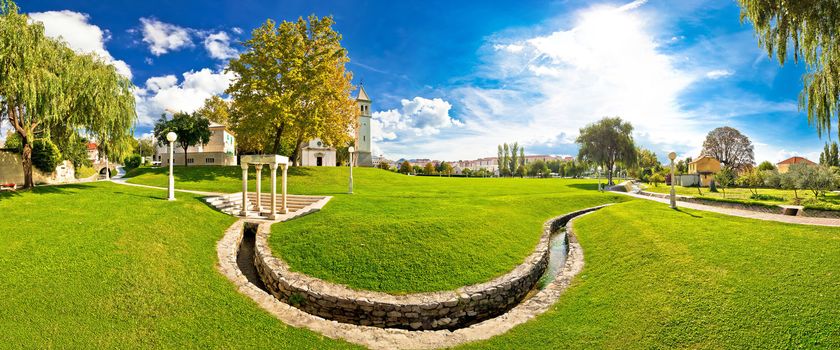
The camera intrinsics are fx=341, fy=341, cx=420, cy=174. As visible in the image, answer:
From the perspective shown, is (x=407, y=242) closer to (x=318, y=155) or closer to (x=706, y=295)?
A: (x=706, y=295)

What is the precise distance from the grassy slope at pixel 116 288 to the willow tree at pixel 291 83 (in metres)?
18.5

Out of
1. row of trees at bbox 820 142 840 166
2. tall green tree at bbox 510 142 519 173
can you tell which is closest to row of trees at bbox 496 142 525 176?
tall green tree at bbox 510 142 519 173

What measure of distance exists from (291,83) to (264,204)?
1489 centimetres

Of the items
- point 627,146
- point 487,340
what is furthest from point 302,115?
point 627,146

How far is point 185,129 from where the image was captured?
35.8 m

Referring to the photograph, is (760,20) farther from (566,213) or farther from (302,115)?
(302,115)

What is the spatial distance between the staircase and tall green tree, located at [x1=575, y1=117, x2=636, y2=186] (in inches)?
1645

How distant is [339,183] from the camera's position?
32344mm

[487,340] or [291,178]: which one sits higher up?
[291,178]

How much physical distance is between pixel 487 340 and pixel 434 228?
6131 mm

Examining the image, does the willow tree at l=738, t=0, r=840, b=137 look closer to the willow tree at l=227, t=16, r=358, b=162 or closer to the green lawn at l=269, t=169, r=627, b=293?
the green lawn at l=269, t=169, r=627, b=293

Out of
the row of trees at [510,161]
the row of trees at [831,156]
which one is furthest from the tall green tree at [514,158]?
the row of trees at [831,156]

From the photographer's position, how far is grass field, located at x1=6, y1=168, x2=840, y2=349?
6566 millimetres

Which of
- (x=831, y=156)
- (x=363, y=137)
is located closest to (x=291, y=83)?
(x=363, y=137)
